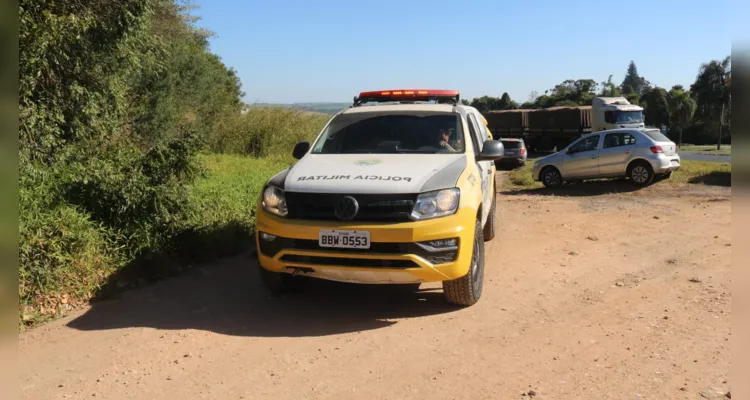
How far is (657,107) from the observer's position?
188 ft

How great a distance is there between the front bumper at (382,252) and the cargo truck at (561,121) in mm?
26205

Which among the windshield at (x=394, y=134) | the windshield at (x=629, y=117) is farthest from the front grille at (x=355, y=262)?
the windshield at (x=629, y=117)

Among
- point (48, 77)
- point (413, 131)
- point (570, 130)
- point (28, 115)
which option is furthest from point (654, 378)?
point (570, 130)

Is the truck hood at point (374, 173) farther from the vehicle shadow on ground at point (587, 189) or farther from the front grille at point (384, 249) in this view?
the vehicle shadow on ground at point (587, 189)

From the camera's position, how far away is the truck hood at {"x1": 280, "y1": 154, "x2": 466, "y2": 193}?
4883 millimetres

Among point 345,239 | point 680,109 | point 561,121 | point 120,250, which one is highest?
point 680,109

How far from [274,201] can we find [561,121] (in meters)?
31.7

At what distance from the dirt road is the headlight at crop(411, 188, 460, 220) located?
96 centimetres

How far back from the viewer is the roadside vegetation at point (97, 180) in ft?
17.8

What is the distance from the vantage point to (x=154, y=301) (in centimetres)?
561

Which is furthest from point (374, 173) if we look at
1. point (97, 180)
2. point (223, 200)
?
point (223, 200)

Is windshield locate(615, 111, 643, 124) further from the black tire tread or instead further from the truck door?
the truck door

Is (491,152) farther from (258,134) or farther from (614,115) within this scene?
(614,115)

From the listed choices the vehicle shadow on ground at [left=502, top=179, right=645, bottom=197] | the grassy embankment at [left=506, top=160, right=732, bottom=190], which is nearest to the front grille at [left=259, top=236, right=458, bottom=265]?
the vehicle shadow on ground at [left=502, top=179, right=645, bottom=197]
